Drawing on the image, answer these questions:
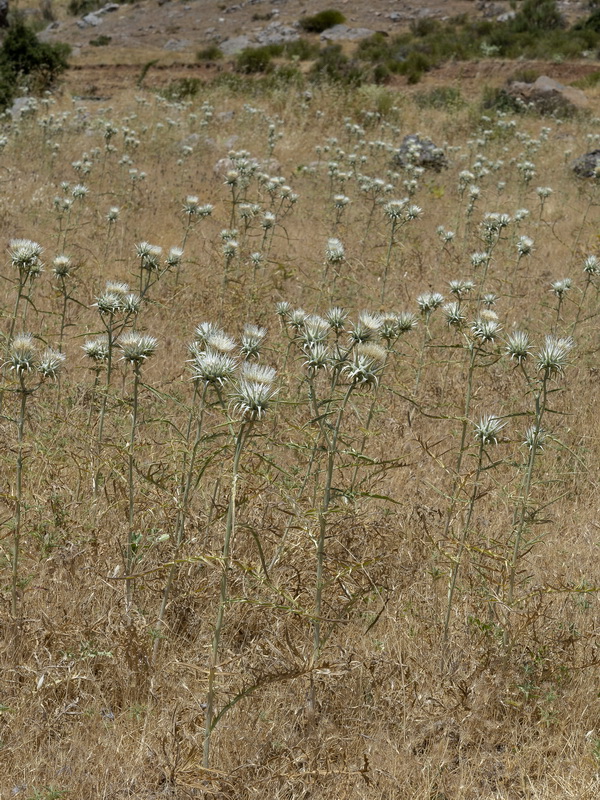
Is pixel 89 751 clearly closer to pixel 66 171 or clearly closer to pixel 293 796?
pixel 293 796

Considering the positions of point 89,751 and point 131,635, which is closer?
point 89,751

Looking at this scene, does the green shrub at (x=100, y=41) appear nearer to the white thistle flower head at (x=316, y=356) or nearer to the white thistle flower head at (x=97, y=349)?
the white thistle flower head at (x=97, y=349)

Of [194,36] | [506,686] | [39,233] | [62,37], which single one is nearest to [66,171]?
[39,233]

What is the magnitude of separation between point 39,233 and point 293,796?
682 centimetres

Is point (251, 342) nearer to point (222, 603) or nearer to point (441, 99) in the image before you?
point (222, 603)

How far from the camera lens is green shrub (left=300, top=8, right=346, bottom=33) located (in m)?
36.8

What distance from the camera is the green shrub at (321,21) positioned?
36781 millimetres

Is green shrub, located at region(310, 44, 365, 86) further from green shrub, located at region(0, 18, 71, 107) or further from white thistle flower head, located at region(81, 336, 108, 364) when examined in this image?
white thistle flower head, located at region(81, 336, 108, 364)

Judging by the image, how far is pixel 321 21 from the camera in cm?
3712

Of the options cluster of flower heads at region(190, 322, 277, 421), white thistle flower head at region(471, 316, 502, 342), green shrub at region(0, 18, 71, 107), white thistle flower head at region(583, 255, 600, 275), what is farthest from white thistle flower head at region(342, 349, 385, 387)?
green shrub at region(0, 18, 71, 107)

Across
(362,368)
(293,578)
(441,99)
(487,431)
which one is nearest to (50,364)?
(293,578)

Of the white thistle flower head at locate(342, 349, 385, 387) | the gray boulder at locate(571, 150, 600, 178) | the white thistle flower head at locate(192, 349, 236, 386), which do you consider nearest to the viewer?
the white thistle flower head at locate(192, 349, 236, 386)

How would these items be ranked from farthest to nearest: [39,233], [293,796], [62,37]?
[62,37], [39,233], [293,796]

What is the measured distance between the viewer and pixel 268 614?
3.17m
